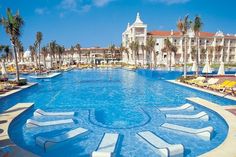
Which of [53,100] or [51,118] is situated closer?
[51,118]

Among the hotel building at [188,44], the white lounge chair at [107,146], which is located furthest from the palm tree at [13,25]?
the hotel building at [188,44]

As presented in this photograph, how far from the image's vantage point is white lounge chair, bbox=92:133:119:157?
707 centimetres

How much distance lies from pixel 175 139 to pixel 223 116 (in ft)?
11.7

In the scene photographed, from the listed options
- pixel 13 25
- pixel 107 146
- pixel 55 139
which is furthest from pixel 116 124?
pixel 13 25

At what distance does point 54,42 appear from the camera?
66.3m

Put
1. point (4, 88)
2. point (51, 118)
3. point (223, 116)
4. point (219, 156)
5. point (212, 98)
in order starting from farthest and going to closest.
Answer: point (4, 88) → point (212, 98) → point (51, 118) → point (223, 116) → point (219, 156)

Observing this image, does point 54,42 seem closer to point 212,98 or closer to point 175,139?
point 212,98

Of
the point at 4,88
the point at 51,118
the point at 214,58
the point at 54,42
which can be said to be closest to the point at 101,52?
the point at 54,42

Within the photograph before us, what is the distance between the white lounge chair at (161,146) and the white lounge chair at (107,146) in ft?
4.18

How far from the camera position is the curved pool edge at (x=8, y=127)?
6.87 m

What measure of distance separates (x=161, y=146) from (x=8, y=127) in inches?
266

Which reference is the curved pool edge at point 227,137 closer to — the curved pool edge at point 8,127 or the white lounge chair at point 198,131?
the white lounge chair at point 198,131

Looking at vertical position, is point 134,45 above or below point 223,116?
above

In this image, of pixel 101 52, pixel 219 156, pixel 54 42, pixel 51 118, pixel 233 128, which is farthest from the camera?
pixel 101 52
